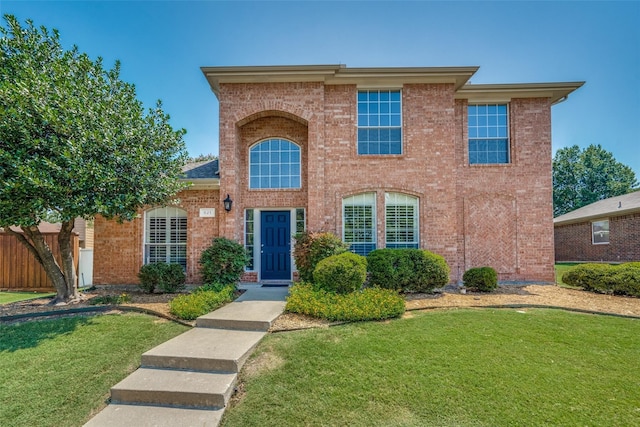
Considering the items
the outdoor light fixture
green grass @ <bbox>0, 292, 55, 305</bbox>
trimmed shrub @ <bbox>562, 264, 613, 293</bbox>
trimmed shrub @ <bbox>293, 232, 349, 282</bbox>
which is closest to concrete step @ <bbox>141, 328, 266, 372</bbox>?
trimmed shrub @ <bbox>293, 232, 349, 282</bbox>

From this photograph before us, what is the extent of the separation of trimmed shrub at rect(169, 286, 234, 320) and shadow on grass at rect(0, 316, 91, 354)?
1720 mm

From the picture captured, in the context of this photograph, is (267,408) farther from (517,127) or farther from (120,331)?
(517,127)

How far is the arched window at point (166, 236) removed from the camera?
999 centimetres

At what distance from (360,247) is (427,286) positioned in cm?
237

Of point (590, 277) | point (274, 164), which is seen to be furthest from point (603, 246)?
point (274, 164)

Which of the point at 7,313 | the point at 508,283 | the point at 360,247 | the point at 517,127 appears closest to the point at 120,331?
the point at 7,313

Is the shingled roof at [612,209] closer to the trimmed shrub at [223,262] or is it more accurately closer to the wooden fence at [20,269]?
the trimmed shrub at [223,262]

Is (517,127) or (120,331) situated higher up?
(517,127)

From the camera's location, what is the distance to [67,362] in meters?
4.86

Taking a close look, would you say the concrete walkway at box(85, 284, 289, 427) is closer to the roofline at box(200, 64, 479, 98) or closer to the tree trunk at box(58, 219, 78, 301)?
the tree trunk at box(58, 219, 78, 301)

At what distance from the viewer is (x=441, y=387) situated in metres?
3.95

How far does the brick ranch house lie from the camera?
9.57 m

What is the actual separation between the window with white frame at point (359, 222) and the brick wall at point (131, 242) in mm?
4074

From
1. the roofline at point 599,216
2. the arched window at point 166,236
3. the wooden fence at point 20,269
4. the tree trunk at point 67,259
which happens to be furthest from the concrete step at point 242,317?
the roofline at point 599,216
